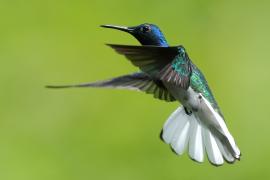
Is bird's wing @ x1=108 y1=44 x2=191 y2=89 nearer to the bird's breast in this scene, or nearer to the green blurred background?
the bird's breast

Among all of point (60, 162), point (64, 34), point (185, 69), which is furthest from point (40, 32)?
point (185, 69)

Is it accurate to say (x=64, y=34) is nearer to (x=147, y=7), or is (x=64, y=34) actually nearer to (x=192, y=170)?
(x=147, y=7)

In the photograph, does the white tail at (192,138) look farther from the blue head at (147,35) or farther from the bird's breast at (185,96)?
the blue head at (147,35)

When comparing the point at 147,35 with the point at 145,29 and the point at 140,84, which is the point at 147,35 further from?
the point at 140,84

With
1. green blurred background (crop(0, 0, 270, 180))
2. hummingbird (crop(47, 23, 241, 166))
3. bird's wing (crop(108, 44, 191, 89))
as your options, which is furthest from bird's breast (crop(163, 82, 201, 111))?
green blurred background (crop(0, 0, 270, 180))

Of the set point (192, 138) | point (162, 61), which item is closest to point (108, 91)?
point (192, 138)

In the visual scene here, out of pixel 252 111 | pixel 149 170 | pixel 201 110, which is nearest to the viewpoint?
pixel 201 110

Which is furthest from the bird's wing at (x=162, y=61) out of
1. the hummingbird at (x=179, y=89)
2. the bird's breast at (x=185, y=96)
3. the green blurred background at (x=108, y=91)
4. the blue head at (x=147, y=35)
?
the green blurred background at (x=108, y=91)

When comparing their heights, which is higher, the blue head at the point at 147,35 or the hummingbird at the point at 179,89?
the blue head at the point at 147,35
